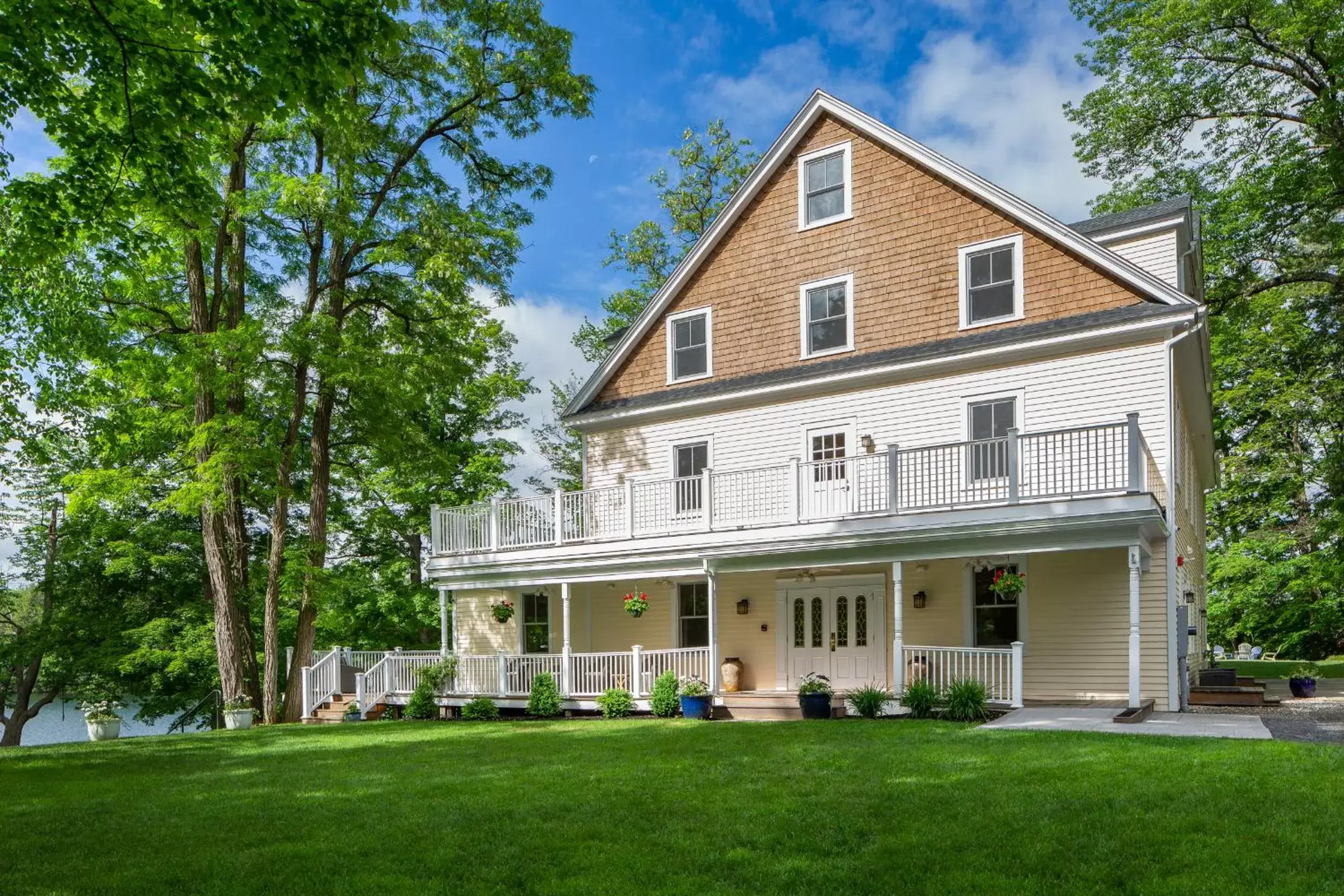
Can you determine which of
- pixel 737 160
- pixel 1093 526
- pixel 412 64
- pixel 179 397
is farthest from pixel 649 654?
pixel 737 160

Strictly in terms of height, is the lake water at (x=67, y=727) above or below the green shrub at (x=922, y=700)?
below

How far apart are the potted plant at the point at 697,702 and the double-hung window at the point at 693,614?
10.4 feet

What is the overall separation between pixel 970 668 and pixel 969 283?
655cm

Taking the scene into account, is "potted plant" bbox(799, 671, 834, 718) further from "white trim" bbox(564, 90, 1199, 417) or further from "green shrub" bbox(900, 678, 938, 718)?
"white trim" bbox(564, 90, 1199, 417)

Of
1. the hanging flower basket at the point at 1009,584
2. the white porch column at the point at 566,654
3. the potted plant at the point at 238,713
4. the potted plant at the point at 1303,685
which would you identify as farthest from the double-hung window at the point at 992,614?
the potted plant at the point at 238,713

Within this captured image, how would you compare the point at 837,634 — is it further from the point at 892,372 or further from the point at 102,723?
the point at 102,723

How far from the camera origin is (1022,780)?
8.59 m

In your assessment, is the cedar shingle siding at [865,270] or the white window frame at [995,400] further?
the cedar shingle siding at [865,270]

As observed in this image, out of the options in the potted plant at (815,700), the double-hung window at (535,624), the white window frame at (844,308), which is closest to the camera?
the potted plant at (815,700)

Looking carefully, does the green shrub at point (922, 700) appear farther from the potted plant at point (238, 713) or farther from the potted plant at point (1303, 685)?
the potted plant at point (238, 713)

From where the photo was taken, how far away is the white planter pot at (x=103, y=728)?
21.9 meters

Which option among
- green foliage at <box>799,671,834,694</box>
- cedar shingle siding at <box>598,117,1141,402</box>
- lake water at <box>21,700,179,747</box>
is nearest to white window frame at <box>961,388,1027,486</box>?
cedar shingle siding at <box>598,117,1141,402</box>

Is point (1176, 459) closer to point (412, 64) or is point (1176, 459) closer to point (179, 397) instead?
point (412, 64)

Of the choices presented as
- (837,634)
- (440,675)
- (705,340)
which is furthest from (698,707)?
(705,340)
